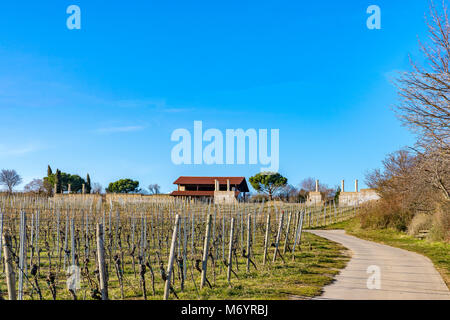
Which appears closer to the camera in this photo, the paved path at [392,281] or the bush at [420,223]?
the paved path at [392,281]

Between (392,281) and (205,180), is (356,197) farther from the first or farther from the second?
(392,281)

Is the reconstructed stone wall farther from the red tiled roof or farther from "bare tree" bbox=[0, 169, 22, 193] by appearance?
"bare tree" bbox=[0, 169, 22, 193]

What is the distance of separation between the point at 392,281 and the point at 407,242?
1106 centimetres

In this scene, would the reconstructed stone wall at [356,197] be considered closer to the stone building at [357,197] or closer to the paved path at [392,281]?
the stone building at [357,197]

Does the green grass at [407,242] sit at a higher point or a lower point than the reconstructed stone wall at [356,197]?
lower

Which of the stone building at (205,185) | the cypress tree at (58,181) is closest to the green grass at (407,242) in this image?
the stone building at (205,185)

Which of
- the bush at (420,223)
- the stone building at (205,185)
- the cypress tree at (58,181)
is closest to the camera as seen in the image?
the bush at (420,223)

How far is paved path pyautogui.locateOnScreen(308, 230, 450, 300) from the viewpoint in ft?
23.5

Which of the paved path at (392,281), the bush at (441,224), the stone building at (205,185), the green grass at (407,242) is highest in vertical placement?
the stone building at (205,185)

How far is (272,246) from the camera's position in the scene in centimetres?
1572

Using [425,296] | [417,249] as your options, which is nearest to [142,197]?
[417,249]

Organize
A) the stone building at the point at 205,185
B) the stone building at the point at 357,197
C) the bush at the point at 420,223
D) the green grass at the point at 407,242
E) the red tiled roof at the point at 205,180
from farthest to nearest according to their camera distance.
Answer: the red tiled roof at the point at 205,180
the stone building at the point at 205,185
the stone building at the point at 357,197
the bush at the point at 420,223
the green grass at the point at 407,242

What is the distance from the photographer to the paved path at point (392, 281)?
7172 millimetres

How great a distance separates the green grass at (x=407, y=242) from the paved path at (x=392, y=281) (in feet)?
1.00
